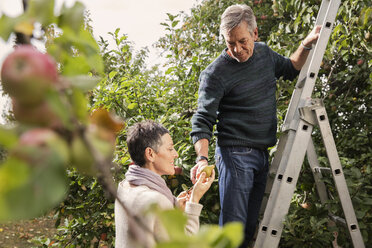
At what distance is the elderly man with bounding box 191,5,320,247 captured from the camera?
2250 mm

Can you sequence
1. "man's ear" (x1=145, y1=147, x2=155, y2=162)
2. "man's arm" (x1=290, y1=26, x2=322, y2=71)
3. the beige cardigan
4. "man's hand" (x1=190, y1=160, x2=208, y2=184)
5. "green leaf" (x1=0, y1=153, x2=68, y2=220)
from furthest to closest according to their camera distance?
"man's arm" (x1=290, y1=26, x2=322, y2=71) → "man's hand" (x1=190, y1=160, x2=208, y2=184) → "man's ear" (x1=145, y1=147, x2=155, y2=162) → the beige cardigan → "green leaf" (x1=0, y1=153, x2=68, y2=220)

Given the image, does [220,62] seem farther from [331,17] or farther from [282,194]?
[282,194]

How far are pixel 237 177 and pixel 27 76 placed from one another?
6.93 ft

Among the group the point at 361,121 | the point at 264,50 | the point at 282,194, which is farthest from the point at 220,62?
the point at 361,121

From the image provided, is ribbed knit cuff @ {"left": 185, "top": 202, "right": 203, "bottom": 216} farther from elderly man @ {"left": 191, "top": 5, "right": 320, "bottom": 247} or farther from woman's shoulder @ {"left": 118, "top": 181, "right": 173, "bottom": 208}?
elderly man @ {"left": 191, "top": 5, "right": 320, "bottom": 247}

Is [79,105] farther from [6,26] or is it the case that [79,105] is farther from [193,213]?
A: [193,213]

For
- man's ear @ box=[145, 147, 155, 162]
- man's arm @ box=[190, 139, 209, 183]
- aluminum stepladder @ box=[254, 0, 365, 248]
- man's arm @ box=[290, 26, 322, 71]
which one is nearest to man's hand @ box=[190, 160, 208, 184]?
man's arm @ box=[190, 139, 209, 183]

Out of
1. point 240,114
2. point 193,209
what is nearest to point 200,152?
point 240,114

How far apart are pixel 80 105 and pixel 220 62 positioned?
7.06 feet

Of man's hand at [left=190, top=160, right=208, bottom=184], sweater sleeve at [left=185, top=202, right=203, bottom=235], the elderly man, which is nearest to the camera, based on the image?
sweater sleeve at [left=185, top=202, right=203, bottom=235]

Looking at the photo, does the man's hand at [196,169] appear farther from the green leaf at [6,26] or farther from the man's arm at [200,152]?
the green leaf at [6,26]

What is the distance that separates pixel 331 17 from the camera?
2.22 meters

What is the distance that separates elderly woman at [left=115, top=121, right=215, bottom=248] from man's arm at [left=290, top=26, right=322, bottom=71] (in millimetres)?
1023

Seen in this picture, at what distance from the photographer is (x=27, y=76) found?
235 mm
